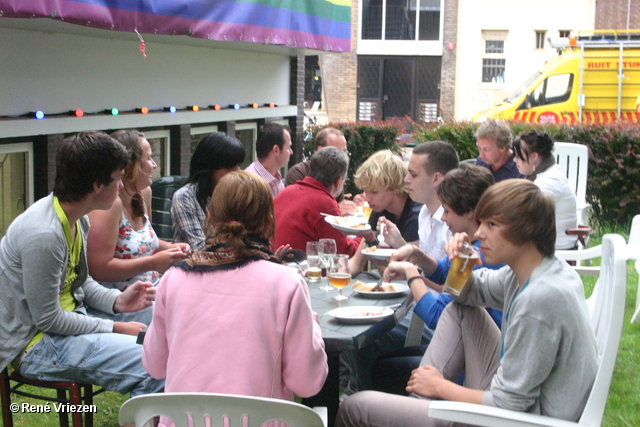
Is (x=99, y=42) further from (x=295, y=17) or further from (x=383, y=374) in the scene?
(x=383, y=374)

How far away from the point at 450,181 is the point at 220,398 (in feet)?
5.29

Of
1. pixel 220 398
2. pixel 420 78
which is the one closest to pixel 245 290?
pixel 220 398

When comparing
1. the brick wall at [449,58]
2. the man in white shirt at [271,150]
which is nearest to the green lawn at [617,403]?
the man in white shirt at [271,150]

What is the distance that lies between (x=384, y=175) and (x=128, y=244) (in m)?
1.65

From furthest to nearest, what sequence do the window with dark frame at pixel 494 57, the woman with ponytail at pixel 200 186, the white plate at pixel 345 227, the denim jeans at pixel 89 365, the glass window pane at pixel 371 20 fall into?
the glass window pane at pixel 371 20 < the window with dark frame at pixel 494 57 < the woman with ponytail at pixel 200 186 < the white plate at pixel 345 227 < the denim jeans at pixel 89 365

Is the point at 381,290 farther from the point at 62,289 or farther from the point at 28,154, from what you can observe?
the point at 28,154

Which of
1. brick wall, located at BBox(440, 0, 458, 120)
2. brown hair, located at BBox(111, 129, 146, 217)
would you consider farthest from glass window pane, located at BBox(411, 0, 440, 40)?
brown hair, located at BBox(111, 129, 146, 217)

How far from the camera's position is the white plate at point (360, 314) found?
9.67ft

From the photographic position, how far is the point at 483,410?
2336 millimetres

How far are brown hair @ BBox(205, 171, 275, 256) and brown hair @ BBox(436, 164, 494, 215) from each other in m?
1.07

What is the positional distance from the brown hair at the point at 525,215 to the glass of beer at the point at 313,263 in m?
1.35

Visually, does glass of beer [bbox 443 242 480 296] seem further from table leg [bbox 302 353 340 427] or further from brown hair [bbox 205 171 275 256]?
brown hair [bbox 205 171 275 256]

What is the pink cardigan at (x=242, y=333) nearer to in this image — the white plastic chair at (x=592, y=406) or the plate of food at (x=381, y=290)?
the white plastic chair at (x=592, y=406)

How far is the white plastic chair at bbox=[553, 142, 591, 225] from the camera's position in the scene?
7895mm
